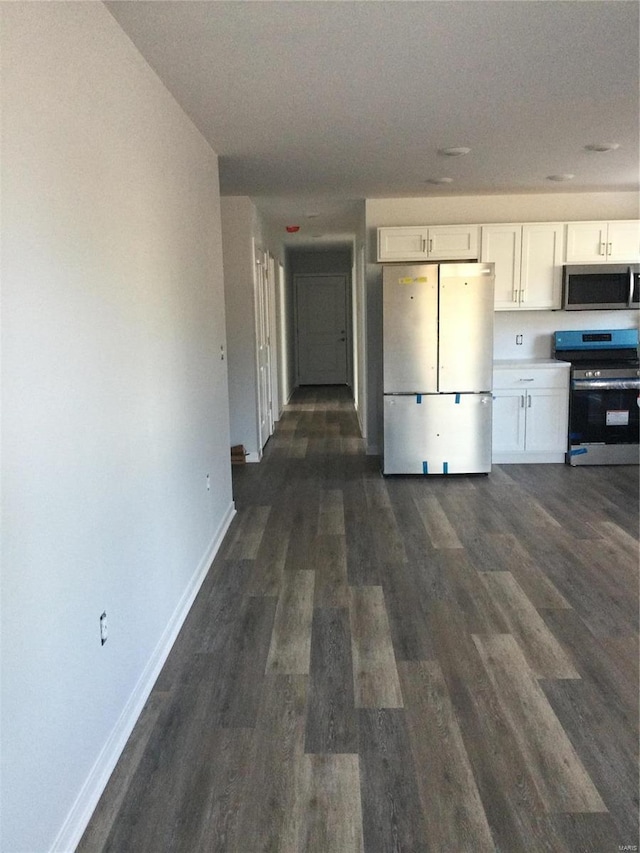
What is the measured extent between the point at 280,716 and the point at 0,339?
157 cm

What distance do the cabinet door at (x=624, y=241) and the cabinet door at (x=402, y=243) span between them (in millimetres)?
1596

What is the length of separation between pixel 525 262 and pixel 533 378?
102 cm

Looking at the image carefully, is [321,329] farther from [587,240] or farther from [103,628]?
[103,628]

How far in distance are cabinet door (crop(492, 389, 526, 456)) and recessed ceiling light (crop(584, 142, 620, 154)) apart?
214 centimetres

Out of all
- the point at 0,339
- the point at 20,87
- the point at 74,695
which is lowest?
the point at 74,695

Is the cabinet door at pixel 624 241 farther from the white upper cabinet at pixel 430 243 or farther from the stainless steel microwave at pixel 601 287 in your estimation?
the white upper cabinet at pixel 430 243

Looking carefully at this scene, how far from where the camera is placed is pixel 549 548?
3830mm

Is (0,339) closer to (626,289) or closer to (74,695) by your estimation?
(74,695)

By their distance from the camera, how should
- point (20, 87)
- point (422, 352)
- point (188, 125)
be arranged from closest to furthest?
point (20, 87), point (188, 125), point (422, 352)

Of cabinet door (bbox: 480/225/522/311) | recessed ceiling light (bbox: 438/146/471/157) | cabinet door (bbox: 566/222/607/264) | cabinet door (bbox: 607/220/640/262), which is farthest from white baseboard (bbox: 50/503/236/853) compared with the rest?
cabinet door (bbox: 607/220/640/262)

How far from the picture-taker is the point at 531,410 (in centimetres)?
579

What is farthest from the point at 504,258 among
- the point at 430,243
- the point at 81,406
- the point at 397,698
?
the point at 81,406

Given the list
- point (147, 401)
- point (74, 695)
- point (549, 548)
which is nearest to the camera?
point (74, 695)

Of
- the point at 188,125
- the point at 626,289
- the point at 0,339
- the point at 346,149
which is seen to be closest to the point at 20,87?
the point at 0,339
